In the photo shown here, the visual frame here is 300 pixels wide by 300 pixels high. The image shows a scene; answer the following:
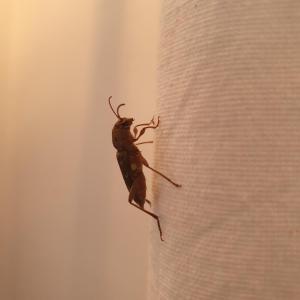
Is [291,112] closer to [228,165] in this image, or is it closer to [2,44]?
[228,165]

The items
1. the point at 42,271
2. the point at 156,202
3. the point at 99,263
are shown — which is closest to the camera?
the point at 156,202

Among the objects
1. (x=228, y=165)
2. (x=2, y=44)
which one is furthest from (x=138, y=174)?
(x=2, y=44)

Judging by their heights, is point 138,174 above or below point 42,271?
above

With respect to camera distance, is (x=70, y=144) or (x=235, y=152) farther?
(x=70, y=144)

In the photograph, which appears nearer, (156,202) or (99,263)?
(156,202)
